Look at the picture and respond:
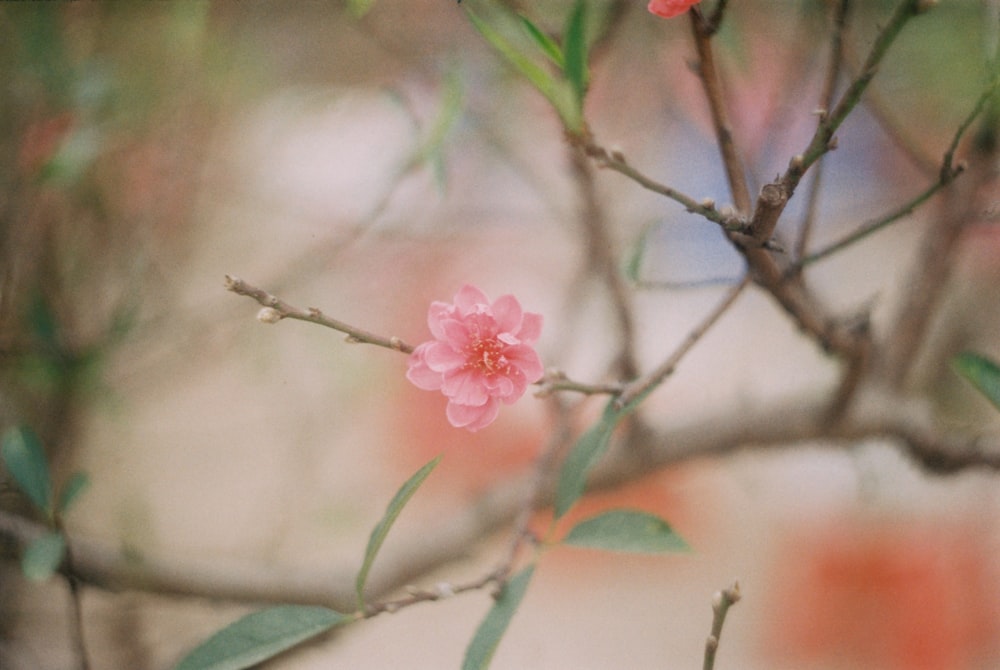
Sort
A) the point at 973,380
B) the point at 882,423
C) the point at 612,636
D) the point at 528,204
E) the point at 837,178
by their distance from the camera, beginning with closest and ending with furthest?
the point at 973,380 → the point at 882,423 → the point at 612,636 → the point at 837,178 → the point at 528,204

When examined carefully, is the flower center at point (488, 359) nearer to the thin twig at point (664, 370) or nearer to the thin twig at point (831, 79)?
the thin twig at point (664, 370)

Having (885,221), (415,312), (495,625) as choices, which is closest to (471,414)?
(495,625)

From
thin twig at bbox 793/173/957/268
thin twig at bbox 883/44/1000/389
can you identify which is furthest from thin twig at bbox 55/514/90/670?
thin twig at bbox 883/44/1000/389

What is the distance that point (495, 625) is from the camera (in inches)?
14.5

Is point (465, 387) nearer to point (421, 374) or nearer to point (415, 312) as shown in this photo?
point (421, 374)

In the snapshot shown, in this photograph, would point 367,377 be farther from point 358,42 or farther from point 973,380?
point 973,380

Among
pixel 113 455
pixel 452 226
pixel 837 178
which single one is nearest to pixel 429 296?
pixel 452 226

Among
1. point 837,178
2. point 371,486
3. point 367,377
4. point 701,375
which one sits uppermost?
point 837,178

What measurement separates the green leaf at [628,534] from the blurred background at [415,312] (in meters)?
0.31

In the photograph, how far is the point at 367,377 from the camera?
103 cm

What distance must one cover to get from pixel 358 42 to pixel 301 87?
3.7 inches

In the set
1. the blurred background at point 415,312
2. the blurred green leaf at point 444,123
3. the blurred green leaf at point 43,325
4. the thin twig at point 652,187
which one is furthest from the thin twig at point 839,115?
the blurred green leaf at point 43,325

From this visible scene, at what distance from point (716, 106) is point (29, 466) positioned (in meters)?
0.44

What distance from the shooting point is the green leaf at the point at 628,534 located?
1.18 feet
